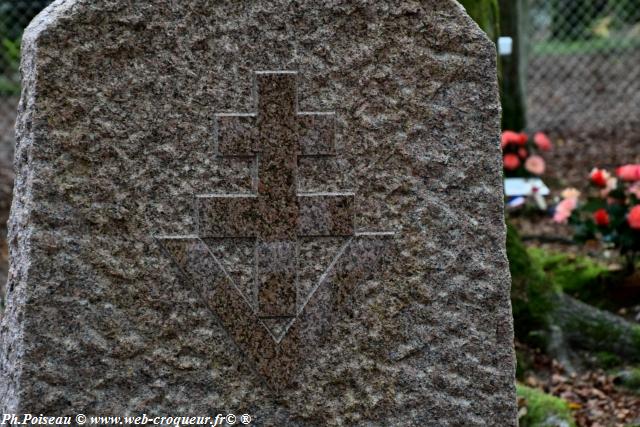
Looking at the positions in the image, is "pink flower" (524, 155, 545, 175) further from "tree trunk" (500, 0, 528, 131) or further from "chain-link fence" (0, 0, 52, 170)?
"chain-link fence" (0, 0, 52, 170)

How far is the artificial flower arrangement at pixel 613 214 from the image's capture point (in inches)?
174

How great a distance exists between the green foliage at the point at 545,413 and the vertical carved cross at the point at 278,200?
4.52 ft

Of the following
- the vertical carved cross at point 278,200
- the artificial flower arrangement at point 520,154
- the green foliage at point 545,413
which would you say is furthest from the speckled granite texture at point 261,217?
the artificial flower arrangement at point 520,154

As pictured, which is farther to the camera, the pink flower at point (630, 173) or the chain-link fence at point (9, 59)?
the chain-link fence at point (9, 59)

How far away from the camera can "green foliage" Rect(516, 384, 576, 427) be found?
129 inches

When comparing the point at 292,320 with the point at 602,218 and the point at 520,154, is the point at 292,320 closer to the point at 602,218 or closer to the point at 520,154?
the point at 602,218

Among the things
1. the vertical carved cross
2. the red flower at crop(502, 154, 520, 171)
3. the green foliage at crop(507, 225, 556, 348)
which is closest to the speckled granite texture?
the vertical carved cross

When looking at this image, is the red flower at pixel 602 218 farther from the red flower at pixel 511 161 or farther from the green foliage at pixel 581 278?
the red flower at pixel 511 161

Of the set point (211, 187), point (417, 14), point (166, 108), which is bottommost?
point (211, 187)

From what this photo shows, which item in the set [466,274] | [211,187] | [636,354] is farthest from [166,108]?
[636,354]

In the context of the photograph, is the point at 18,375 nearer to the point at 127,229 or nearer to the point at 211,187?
the point at 127,229

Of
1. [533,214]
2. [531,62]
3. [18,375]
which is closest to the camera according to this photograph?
[18,375]

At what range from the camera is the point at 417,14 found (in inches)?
88.8

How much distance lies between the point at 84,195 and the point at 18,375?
1.43 ft
